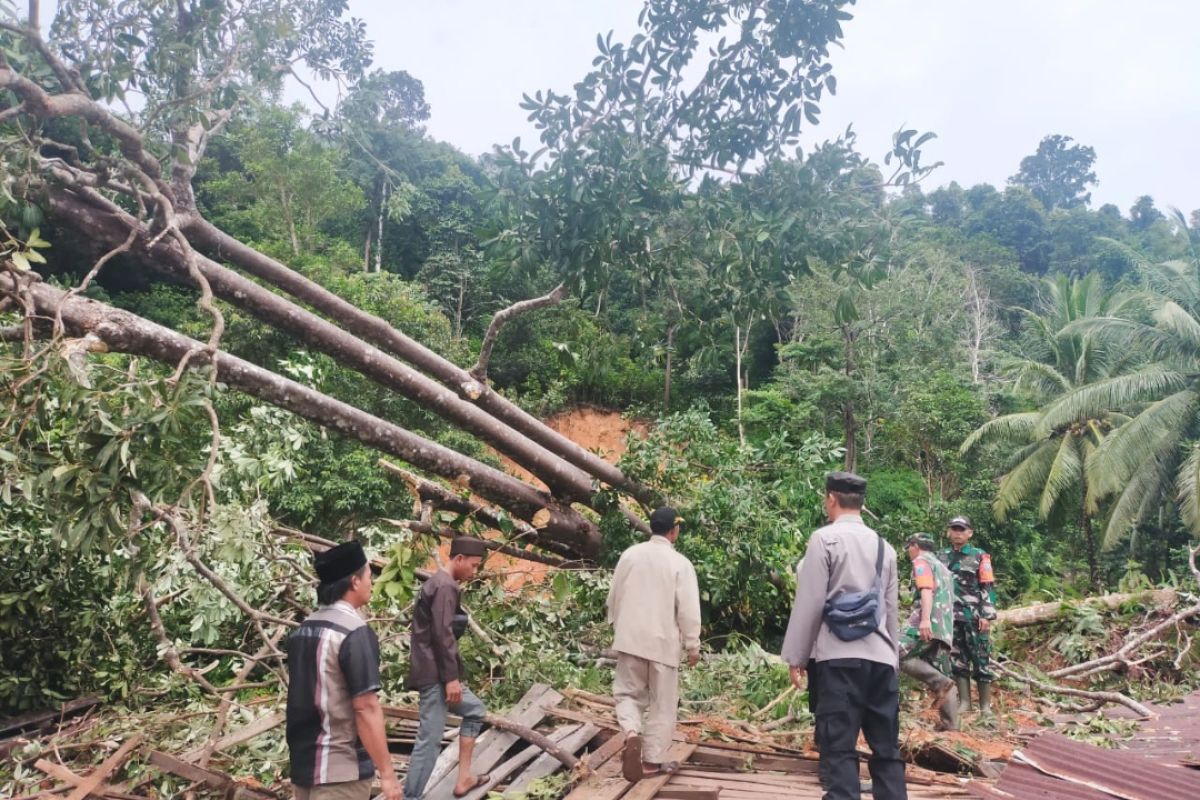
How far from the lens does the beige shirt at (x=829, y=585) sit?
3.22m

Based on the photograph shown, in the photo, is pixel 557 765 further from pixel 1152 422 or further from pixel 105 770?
pixel 1152 422

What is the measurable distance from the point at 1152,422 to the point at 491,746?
16.8 meters

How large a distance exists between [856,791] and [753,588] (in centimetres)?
439

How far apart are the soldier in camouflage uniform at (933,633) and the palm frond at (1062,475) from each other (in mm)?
14957

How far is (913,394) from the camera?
1978 centimetres

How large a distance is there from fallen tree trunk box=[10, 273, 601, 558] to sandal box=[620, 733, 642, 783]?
295 centimetres

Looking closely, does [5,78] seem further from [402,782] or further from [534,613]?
[534,613]

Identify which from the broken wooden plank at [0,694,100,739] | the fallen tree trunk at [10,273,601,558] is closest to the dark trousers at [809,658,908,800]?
the fallen tree trunk at [10,273,601,558]

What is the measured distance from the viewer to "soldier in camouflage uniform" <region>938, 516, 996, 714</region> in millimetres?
5410

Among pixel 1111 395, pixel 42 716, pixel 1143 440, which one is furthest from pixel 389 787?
pixel 1111 395

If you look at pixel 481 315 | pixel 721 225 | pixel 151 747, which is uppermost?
Result: pixel 481 315

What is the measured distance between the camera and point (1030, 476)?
752 inches

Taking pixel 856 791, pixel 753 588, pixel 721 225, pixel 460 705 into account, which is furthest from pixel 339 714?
pixel 753 588

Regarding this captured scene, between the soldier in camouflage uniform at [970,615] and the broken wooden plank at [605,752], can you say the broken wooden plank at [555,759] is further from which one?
the soldier in camouflage uniform at [970,615]
